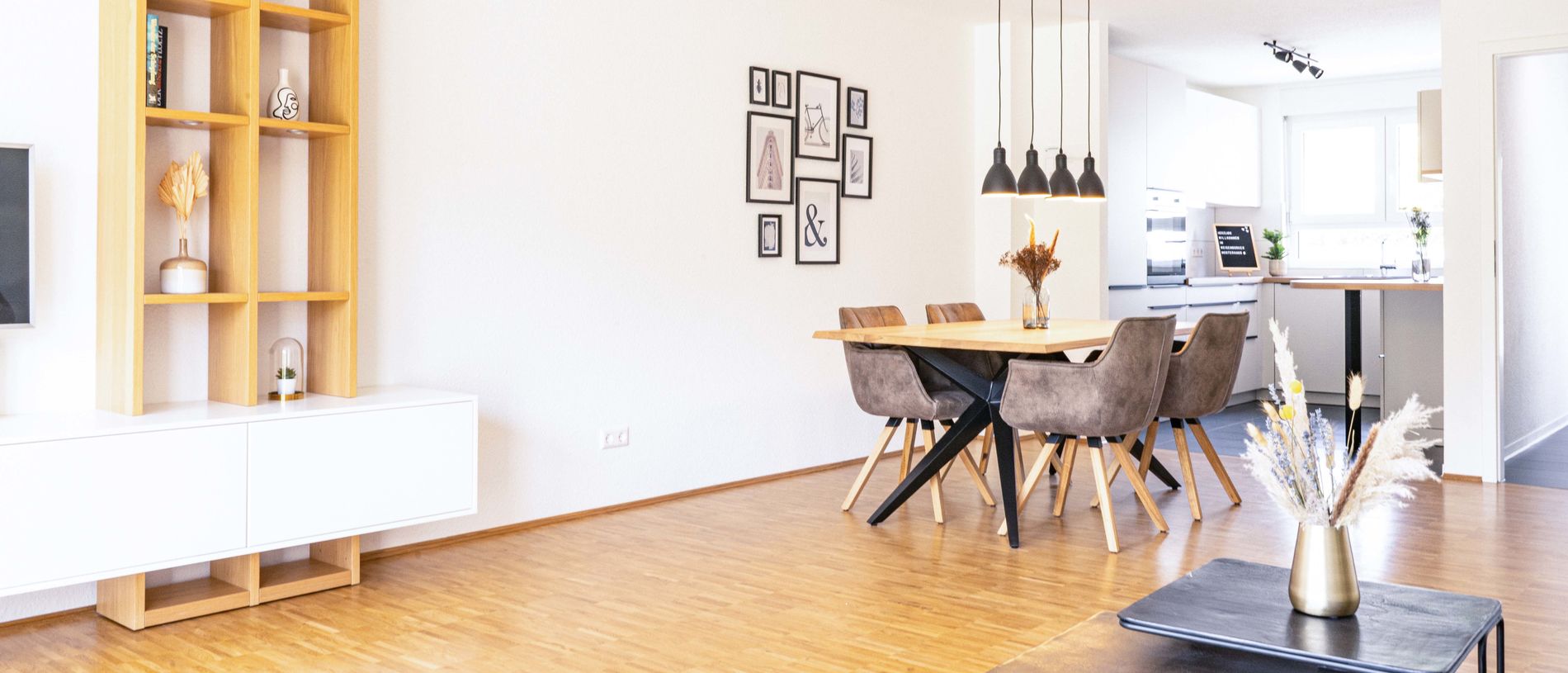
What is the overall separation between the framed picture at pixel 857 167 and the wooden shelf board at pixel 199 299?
3.45 metres

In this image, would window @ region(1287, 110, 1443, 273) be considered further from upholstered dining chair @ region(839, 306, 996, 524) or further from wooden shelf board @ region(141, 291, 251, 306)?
wooden shelf board @ region(141, 291, 251, 306)

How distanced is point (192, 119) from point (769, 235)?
295cm

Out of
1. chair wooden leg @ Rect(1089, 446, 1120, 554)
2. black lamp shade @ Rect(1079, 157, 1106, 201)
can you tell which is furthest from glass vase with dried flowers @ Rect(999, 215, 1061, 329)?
chair wooden leg @ Rect(1089, 446, 1120, 554)

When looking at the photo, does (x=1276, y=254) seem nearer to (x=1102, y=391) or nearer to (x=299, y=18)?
(x=1102, y=391)

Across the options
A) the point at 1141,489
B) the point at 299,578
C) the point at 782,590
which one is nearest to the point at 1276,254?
the point at 1141,489

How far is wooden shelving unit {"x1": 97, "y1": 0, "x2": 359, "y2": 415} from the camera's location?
3.50 meters

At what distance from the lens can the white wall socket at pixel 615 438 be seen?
5219mm

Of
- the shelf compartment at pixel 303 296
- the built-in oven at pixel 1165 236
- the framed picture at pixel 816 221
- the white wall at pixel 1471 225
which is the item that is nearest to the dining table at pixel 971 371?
the framed picture at pixel 816 221

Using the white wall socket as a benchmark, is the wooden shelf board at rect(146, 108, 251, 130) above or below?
above

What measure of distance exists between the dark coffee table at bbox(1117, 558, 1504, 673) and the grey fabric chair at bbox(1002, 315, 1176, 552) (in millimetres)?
1933

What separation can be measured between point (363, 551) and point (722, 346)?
2.02 metres

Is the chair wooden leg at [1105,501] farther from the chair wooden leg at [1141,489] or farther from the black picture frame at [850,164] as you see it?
the black picture frame at [850,164]

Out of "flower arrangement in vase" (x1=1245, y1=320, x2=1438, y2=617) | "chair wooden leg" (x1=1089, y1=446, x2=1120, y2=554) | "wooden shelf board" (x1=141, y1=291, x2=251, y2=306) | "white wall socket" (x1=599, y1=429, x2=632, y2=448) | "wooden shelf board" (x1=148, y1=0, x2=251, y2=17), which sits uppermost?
"wooden shelf board" (x1=148, y1=0, x2=251, y2=17)

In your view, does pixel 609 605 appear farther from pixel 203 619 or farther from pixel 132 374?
pixel 132 374
